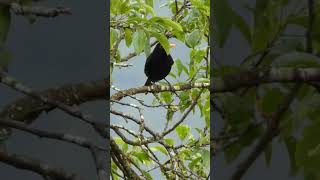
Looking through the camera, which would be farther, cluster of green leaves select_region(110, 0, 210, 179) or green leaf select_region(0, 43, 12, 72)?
cluster of green leaves select_region(110, 0, 210, 179)

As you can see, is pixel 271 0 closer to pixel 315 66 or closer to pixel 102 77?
pixel 315 66

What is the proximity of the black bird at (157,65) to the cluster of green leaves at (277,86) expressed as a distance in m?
0.52

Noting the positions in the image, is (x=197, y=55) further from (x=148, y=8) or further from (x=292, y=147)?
(x=292, y=147)

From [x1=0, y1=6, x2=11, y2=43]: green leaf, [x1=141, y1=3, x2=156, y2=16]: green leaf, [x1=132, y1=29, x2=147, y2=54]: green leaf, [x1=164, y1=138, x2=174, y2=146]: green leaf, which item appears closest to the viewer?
[x1=0, y1=6, x2=11, y2=43]: green leaf

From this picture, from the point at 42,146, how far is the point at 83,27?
0.17 m

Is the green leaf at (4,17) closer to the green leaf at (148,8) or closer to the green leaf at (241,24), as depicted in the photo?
the green leaf at (241,24)

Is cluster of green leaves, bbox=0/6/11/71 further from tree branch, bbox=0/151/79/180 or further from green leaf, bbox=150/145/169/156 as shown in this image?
green leaf, bbox=150/145/169/156

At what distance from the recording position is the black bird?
3.84ft

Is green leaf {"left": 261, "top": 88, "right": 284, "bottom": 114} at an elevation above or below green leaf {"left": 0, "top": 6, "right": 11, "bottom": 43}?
below

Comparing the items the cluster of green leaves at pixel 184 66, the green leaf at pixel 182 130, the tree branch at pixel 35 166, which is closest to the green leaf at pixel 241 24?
the tree branch at pixel 35 166

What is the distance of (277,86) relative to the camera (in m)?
0.58

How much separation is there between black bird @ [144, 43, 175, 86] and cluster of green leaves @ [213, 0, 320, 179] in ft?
1.70

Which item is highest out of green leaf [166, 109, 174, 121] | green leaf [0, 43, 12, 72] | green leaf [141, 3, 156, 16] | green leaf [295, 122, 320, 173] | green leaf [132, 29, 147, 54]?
green leaf [141, 3, 156, 16]

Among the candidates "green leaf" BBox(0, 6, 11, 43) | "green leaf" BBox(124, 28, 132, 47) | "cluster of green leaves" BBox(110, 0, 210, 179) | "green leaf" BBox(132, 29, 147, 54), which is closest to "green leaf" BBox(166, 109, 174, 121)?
"cluster of green leaves" BBox(110, 0, 210, 179)
